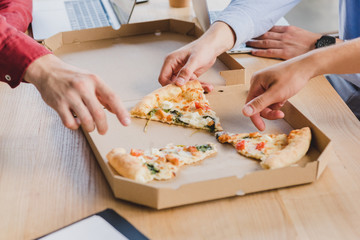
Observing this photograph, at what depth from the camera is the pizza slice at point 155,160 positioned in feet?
3.25

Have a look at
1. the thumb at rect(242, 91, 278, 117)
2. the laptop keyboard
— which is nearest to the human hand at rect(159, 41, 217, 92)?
the thumb at rect(242, 91, 278, 117)

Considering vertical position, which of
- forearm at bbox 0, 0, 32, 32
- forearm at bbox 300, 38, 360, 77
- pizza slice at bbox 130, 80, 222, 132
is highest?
forearm at bbox 300, 38, 360, 77

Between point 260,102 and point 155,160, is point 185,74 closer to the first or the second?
point 260,102

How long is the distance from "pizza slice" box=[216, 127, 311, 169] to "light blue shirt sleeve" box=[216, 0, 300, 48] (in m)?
0.59

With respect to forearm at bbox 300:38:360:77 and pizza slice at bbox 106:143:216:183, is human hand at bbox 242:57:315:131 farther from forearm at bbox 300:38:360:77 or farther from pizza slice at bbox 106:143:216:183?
pizza slice at bbox 106:143:216:183

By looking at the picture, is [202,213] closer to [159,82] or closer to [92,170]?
[92,170]

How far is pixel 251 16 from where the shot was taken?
1.72 m

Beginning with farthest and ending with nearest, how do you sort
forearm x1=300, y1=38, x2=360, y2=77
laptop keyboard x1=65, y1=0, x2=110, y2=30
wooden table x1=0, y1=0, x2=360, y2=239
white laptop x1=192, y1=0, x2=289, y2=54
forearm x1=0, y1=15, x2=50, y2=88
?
laptop keyboard x1=65, y1=0, x2=110, y2=30 → white laptop x1=192, y1=0, x2=289, y2=54 → forearm x1=300, y1=38, x2=360, y2=77 → forearm x1=0, y1=15, x2=50, y2=88 → wooden table x1=0, y1=0, x2=360, y2=239

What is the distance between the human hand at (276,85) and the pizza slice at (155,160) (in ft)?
0.52

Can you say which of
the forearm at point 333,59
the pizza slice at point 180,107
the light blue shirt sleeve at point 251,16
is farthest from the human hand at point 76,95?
the light blue shirt sleeve at point 251,16

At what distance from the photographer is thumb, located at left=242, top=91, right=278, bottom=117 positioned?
1169 millimetres

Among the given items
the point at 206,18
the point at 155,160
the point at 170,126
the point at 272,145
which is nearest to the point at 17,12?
the point at 206,18

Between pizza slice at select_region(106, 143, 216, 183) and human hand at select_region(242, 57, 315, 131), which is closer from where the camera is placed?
pizza slice at select_region(106, 143, 216, 183)

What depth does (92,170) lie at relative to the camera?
1.08m
